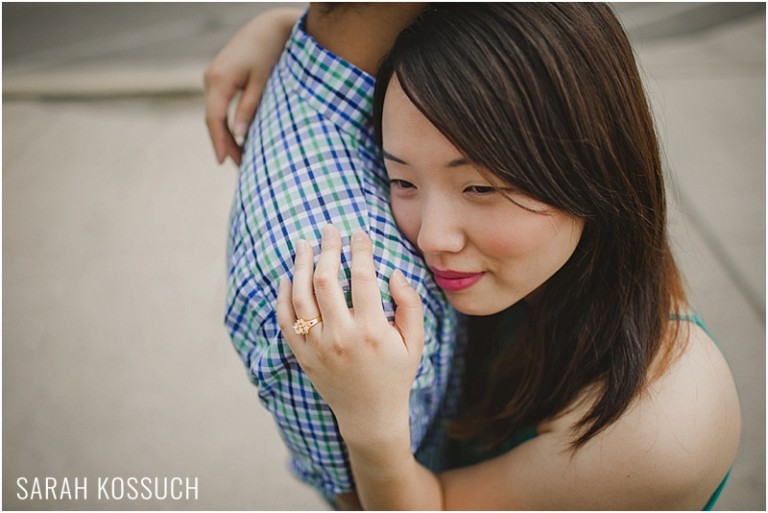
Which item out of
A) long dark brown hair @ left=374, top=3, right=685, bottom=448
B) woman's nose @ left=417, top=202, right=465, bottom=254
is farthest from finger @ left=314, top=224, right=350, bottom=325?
long dark brown hair @ left=374, top=3, right=685, bottom=448

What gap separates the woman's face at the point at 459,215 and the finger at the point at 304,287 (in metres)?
0.18

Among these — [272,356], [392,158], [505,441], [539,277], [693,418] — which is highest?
[392,158]

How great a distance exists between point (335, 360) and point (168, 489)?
1689mm

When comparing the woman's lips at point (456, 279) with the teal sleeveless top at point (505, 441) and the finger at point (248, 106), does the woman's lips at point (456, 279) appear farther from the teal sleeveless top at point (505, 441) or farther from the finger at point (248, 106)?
the finger at point (248, 106)

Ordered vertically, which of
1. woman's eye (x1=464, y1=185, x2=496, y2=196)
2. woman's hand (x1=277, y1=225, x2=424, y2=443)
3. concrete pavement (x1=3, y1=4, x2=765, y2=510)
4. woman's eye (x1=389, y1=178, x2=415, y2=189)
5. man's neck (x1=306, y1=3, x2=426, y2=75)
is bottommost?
concrete pavement (x1=3, y1=4, x2=765, y2=510)

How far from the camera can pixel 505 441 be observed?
1584 mm

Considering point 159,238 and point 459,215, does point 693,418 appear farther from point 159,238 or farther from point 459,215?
point 159,238

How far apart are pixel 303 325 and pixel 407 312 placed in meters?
0.16

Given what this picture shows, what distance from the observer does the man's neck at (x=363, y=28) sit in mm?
1231

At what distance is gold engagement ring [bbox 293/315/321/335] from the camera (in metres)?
1.09

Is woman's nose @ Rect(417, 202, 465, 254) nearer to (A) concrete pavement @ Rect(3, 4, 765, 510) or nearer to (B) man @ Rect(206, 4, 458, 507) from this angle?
(B) man @ Rect(206, 4, 458, 507)

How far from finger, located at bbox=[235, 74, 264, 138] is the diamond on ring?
593 mm

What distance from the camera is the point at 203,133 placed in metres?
4.18

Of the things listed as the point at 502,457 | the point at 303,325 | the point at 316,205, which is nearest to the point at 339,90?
the point at 316,205
